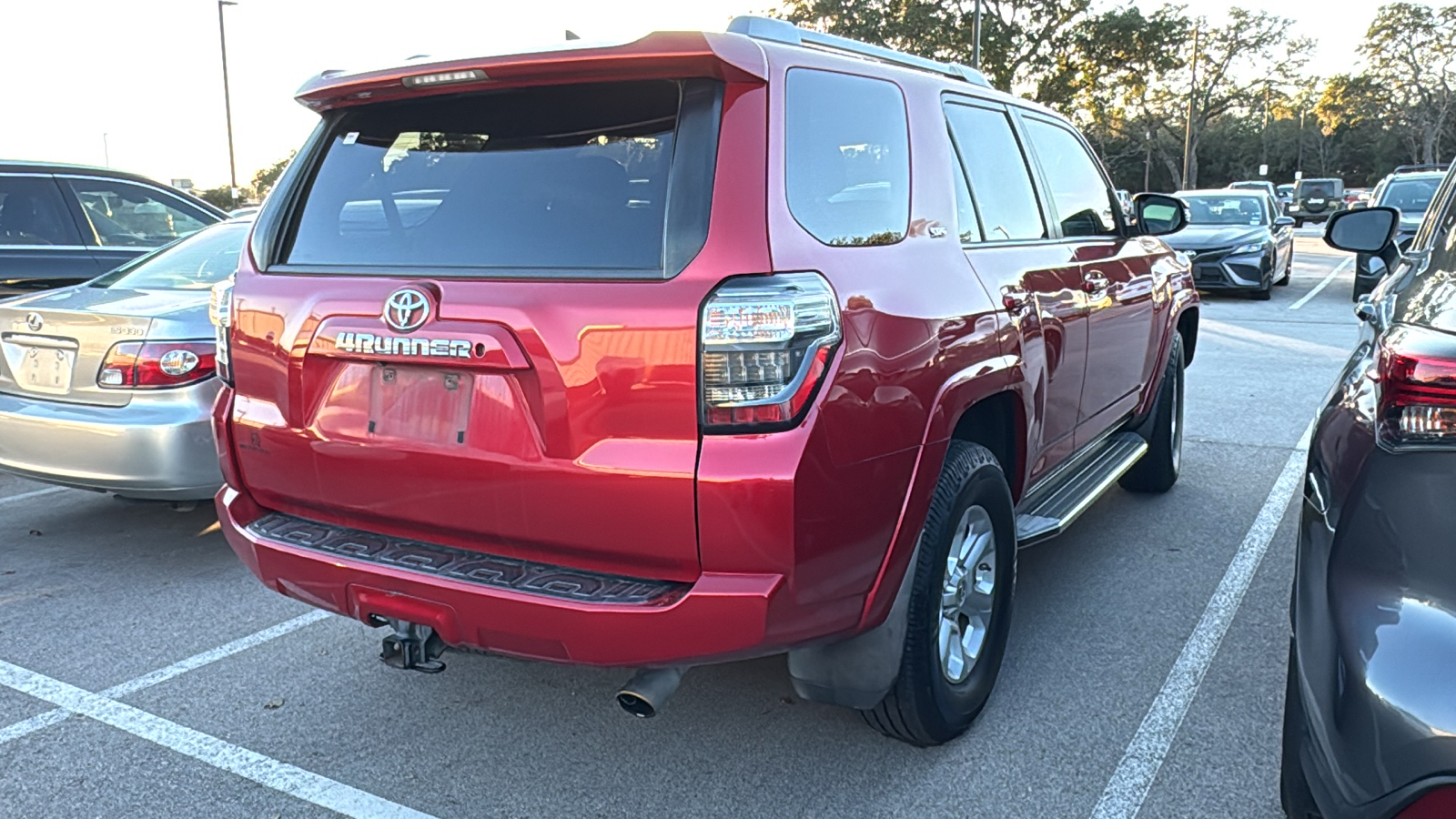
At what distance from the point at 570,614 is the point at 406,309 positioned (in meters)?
0.82

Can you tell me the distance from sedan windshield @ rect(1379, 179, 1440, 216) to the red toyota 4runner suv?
1408 centimetres

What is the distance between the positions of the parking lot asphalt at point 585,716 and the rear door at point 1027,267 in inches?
30.3

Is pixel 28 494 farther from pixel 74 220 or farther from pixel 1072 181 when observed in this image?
pixel 1072 181

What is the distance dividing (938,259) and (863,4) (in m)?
33.1

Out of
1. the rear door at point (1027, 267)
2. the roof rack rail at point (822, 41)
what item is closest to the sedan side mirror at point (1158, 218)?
the rear door at point (1027, 267)

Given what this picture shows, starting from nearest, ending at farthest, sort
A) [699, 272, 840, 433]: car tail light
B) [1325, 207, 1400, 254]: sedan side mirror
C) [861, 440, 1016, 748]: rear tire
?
1. [699, 272, 840, 433]: car tail light
2. [861, 440, 1016, 748]: rear tire
3. [1325, 207, 1400, 254]: sedan side mirror

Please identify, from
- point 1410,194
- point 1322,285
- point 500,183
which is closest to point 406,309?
point 500,183

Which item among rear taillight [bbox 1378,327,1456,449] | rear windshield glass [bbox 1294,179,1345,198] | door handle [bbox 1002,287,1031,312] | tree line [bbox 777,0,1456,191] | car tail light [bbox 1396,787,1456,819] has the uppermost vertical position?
tree line [bbox 777,0,1456,191]

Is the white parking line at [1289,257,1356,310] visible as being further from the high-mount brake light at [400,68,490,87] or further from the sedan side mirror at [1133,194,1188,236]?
the high-mount brake light at [400,68,490,87]

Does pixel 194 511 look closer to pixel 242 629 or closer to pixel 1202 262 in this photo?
pixel 242 629

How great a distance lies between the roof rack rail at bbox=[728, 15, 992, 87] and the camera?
8.45ft

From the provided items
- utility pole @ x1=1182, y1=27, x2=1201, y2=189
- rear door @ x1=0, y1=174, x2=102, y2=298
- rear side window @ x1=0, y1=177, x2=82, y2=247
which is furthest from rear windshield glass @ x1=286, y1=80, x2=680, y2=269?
utility pole @ x1=1182, y1=27, x2=1201, y2=189

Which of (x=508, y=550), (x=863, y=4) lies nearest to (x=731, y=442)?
(x=508, y=550)

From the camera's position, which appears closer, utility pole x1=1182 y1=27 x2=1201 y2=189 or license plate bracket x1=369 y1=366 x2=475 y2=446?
license plate bracket x1=369 y1=366 x2=475 y2=446
